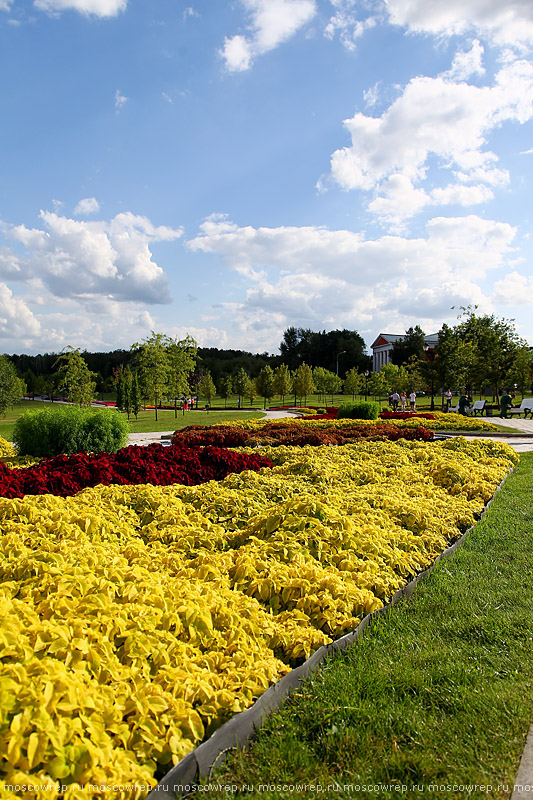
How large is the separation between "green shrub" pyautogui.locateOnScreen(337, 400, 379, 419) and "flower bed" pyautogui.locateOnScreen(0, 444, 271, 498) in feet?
33.4

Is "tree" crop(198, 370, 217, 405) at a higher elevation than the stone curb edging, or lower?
higher

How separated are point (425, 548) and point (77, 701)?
3.22 metres

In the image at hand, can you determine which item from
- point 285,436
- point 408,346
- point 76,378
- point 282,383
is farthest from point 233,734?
point 408,346

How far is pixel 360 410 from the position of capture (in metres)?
17.1

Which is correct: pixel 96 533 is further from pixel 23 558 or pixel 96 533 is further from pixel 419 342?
pixel 419 342

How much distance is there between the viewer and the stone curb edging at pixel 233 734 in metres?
1.86

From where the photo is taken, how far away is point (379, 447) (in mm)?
8711

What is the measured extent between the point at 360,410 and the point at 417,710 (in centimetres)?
1489

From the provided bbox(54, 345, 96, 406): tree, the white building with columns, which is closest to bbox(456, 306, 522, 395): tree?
bbox(54, 345, 96, 406): tree

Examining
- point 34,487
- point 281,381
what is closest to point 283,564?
point 34,487

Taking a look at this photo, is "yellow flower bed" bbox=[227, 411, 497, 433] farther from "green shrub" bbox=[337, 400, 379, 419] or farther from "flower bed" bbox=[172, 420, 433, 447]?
"flower bed" bbox=[172, 420, 433, 447]

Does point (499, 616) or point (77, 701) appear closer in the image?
point (77, 701)

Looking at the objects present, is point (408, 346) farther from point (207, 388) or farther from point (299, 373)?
point (207, 388)

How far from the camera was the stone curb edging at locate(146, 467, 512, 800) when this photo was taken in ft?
6.09
